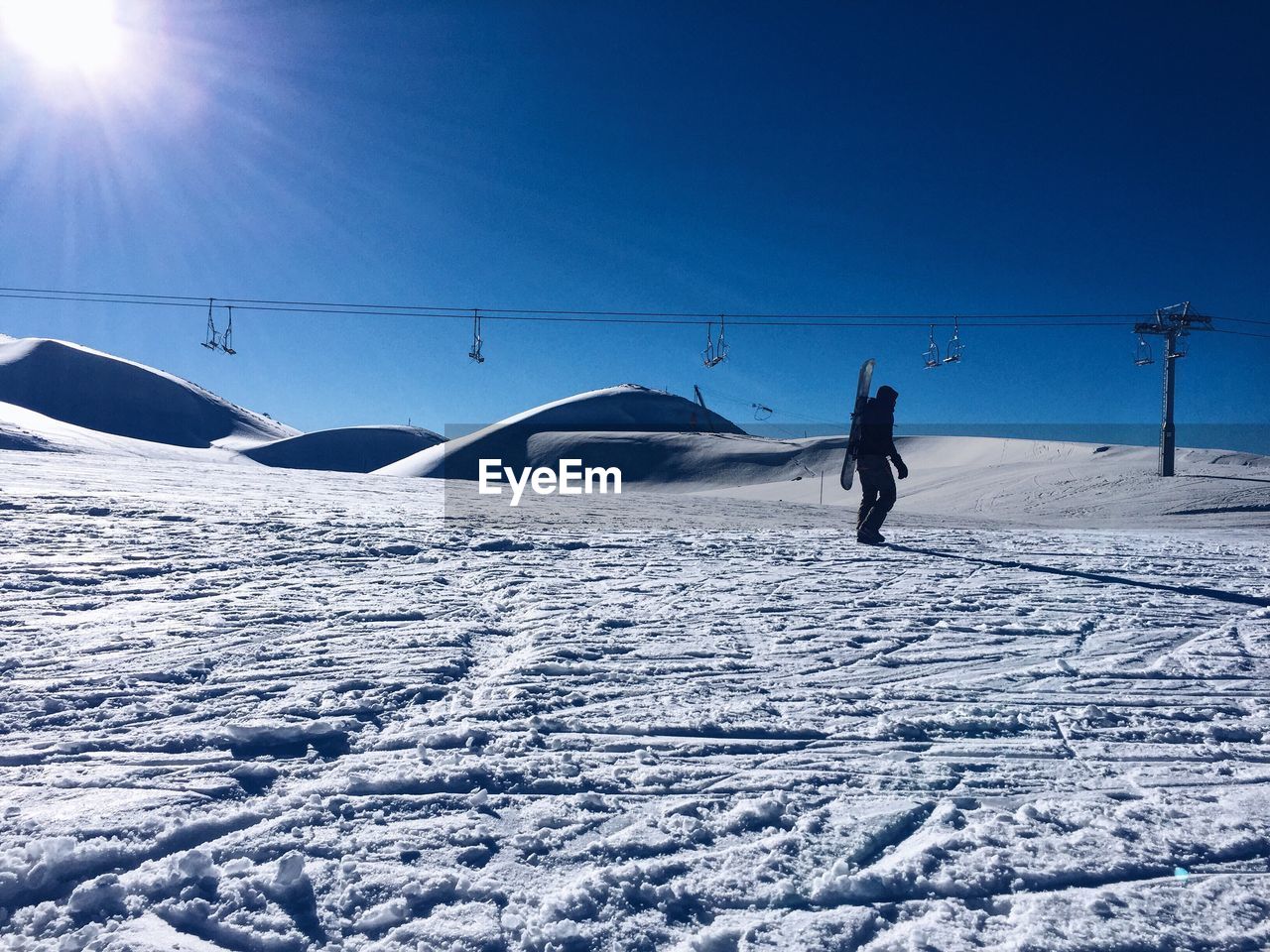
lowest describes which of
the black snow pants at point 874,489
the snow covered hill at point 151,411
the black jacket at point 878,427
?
the black snow pants at point 874,489

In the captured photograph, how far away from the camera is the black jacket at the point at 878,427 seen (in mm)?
9297

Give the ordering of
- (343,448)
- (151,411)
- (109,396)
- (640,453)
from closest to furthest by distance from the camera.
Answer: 1. (640,453)
2. (109,396)
3. (151,411)
4. (343,448)

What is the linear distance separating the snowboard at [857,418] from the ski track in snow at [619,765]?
12.1 feet

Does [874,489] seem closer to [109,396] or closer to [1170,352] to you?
[1170,352]

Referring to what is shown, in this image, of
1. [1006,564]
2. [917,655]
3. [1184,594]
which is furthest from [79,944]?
[1006,564]

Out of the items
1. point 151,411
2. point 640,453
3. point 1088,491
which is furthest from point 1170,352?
point 151,411

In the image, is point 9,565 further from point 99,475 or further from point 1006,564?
point 99,475

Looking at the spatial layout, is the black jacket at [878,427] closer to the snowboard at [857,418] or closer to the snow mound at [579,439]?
the snowboard at [857,418]

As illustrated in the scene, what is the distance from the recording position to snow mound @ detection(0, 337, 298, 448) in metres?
111

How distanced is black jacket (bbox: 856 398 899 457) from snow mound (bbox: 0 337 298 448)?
122 metres

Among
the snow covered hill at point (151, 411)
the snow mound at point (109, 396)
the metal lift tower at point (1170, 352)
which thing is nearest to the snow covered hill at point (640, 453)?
the metal lift tower at point (1170, 352)

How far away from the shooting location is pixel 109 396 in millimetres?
118125

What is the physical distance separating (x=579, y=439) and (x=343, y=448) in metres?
78.1

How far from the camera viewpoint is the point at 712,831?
2412 mm
